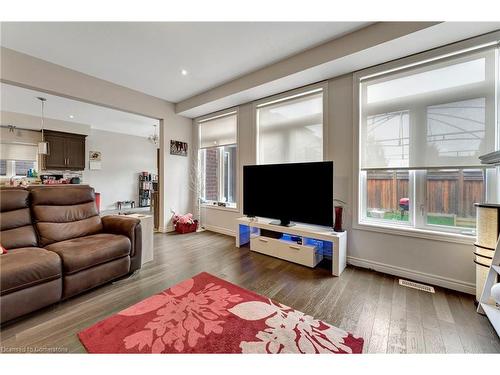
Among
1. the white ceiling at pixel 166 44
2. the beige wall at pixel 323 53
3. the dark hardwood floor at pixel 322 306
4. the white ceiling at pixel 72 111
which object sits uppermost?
the white ceiling at pixel 72 111

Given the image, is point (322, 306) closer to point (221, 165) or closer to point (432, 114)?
point (432, 114)

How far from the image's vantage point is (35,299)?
1624 mm

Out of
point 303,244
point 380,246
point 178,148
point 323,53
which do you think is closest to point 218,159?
point 178,148

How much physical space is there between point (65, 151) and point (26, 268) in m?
6.11

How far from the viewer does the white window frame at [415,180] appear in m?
2.02

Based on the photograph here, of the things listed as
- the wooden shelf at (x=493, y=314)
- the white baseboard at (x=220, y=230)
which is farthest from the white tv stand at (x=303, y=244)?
the wooden shelf at (x=493, y=314)

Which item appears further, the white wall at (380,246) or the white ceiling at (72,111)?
the white ceiling at (72,111)

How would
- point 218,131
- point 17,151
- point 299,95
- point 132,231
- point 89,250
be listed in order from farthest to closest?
point 17,151 < point 218,131 < point 299,95 < point 132,231 < point 89,250

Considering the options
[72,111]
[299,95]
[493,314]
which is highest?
[72,111]

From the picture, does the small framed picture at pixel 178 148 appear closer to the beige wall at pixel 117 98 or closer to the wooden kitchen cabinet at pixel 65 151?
the beige wall at pixel 117 98

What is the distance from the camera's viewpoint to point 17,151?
5.46m

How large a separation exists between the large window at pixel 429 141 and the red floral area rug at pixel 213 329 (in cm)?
171
